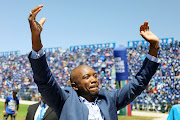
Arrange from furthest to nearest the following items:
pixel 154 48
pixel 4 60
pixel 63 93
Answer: pixel 4 60 → pixel 154 48 → pixel 63 93

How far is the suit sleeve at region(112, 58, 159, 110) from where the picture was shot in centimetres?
224

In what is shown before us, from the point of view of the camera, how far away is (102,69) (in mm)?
25422

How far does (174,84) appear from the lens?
60.8 ft

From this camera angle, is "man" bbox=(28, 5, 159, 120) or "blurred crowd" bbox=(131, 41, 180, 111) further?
"blurred crowd" bbox=(131, 41, 180, 111)

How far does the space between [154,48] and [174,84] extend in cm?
1721

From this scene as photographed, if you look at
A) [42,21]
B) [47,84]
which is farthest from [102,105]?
[42,21]

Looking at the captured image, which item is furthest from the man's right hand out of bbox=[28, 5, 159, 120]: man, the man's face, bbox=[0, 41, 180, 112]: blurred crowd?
bbox=[0, 41, 180, 112]: blurred crowd

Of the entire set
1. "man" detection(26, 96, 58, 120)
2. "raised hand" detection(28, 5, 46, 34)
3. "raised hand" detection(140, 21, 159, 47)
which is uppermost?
"raised hand" detection(28, 5, 46, 34)

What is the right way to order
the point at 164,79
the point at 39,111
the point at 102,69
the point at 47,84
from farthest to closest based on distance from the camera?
the point at 102,69
the point at 164,79
the point at 39,111
the point at 47,84

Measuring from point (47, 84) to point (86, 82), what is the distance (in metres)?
Answer: 0.37

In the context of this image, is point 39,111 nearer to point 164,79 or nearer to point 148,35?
point 148,35

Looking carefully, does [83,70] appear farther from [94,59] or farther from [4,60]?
[4,60]

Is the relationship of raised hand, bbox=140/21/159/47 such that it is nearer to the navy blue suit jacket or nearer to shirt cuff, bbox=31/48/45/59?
the navy blue suit jacket

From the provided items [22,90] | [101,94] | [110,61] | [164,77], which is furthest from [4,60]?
[101,94]
